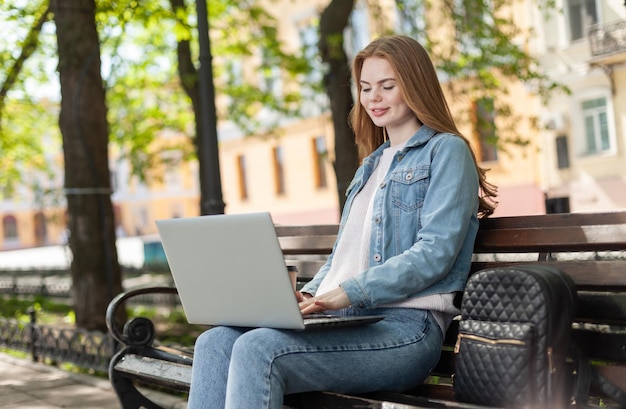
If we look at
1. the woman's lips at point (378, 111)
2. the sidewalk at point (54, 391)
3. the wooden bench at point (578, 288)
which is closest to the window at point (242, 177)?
the sidewalk at point (54, 391)

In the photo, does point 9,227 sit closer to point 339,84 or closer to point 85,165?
point 339,84

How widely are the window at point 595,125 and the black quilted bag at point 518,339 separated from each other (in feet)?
70.2

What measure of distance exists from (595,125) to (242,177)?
52.0ft

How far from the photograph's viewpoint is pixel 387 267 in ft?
9.68

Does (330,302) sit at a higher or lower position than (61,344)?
higher

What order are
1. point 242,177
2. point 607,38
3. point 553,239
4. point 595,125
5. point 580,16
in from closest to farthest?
point 553,239 < point 607,38 < point 580,16 < point 595,125 < point 242,177

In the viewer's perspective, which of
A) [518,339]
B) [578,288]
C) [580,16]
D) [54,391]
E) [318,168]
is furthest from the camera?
[318,168]

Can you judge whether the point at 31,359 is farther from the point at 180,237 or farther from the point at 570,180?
the point at 570,180

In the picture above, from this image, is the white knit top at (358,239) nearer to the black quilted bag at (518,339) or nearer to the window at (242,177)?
the black quilted bag at (518,339)

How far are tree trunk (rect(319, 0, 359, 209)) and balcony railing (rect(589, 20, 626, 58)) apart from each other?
13495mm

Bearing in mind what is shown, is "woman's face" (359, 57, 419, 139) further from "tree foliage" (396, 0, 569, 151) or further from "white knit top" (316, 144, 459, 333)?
"tree foliage" (396, 0, 569, 151)

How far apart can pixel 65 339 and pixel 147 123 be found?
52.9 ft

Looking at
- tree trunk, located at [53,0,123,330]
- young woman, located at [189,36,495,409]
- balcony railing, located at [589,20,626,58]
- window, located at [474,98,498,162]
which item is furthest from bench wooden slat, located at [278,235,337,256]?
balcony railing, located at [589,20,626,58]

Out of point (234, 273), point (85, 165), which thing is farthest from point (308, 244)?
point (85, 165)
